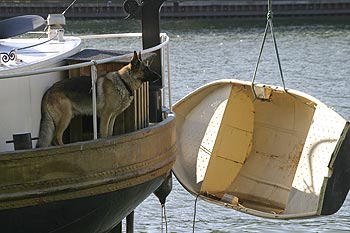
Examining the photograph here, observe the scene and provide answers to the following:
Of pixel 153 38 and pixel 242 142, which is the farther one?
pixel 242 142

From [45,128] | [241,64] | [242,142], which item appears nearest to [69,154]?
[45,128]

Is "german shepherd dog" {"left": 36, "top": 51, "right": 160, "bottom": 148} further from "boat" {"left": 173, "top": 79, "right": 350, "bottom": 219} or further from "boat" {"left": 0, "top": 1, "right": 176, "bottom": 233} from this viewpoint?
"boat" {"left": 173, "top": 79, "right": 350, "bottom": 219}

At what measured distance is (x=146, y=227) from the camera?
17.2 m

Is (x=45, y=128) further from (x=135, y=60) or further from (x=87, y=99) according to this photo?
(x=135, y=60)

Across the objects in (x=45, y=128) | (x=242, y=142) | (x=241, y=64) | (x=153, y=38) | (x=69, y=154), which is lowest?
(x=241, y=64)

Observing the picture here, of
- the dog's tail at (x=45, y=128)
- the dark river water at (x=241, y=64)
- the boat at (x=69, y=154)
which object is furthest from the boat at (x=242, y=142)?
the dog's tail at (x=45, y=128)

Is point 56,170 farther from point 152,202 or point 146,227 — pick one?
point 152,202

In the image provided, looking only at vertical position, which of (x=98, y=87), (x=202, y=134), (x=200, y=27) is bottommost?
(x=200, y=27)

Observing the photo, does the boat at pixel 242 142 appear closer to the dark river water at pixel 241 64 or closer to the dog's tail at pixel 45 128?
the dark river water at pixel 241 64

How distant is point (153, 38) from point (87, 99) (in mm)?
2269

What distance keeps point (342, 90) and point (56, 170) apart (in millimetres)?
21531

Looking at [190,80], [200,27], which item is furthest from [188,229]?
[200,27]

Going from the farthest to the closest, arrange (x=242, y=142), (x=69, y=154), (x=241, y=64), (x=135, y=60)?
(x=241, y=64)
(x=242, y=142)
(x=135, y=60)
(x=69, y=154)

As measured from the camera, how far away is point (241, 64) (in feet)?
128
